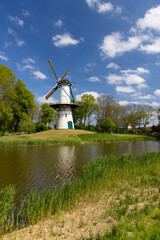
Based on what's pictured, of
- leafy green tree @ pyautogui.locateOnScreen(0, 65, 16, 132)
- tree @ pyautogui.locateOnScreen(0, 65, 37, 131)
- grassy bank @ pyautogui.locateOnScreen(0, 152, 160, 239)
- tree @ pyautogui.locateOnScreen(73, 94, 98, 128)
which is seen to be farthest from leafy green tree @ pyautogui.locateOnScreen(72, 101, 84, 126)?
grassy bank @ pyautogui.locateOnScreen(0, 152, 160, 239)

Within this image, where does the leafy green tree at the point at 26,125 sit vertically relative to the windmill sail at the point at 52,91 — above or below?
below

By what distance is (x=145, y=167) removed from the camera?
7.74 meters

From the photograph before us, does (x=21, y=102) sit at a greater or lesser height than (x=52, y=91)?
lesser

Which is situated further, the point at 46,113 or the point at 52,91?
the point at 46,113

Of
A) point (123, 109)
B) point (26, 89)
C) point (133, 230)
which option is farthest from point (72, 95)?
point (133, 230)

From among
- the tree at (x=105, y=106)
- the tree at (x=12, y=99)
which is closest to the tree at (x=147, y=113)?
the tree at (x=105, y=106)

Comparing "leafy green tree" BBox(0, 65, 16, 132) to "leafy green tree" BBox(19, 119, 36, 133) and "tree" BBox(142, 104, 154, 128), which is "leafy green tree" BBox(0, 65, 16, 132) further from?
"tree" BBox(142, 104, 154, 128)

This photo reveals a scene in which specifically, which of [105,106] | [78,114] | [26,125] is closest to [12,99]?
[26,125]

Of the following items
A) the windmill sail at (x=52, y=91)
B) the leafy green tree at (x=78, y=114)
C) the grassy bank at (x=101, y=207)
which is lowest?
the grassy bank at (x=101, y=207)

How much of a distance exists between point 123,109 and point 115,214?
188 ft

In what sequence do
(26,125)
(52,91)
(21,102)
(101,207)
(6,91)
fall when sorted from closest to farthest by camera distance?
(101,207), (6,91), (21,102), (26,125), (52,91)

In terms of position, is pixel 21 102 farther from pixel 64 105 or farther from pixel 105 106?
pixel 105 106

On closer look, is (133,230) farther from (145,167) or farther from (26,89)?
(26,89)

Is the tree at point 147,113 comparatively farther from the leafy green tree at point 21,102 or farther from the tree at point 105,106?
the leafy green tree at point 21,102
